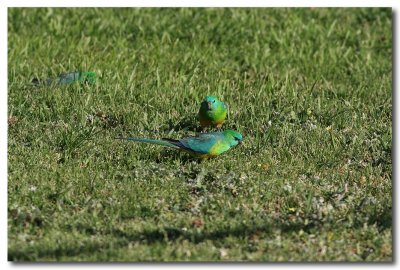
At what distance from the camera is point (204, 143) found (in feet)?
22.4

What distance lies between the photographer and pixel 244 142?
729 centimetres

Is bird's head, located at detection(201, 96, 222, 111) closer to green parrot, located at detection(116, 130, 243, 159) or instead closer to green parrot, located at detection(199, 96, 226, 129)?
green parrot, located at detection(199, 96, 226, 129)

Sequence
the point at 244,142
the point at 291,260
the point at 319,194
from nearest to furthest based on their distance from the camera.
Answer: the point at 291,260 → the point at 319,194 → the point at 244,142

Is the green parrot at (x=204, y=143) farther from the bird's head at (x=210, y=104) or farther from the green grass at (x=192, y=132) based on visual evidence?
the bird's head at (x=210, y=104)

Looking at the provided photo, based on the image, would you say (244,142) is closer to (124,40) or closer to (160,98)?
(160,98)

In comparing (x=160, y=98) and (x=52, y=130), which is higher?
(x=160, y=98)

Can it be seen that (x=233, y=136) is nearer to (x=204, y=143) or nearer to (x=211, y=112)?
(x=204, y=143)

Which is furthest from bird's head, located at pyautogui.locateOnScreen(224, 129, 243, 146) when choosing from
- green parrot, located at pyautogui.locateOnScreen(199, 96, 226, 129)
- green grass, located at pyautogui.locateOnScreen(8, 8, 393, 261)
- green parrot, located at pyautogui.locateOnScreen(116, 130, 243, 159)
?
green parrot, located at pyautogui.locateOnScreen(199, 96, 226, 129)

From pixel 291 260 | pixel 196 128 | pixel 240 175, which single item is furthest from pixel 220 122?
pixel 291 260

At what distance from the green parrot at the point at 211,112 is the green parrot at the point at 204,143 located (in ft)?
1.35

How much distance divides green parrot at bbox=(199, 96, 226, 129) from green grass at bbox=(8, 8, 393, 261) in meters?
0.25

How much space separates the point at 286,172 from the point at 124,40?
3.45 metres

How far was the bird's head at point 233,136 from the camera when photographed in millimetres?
7008

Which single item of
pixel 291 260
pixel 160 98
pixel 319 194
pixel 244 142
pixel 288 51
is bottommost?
pixel 291 260
